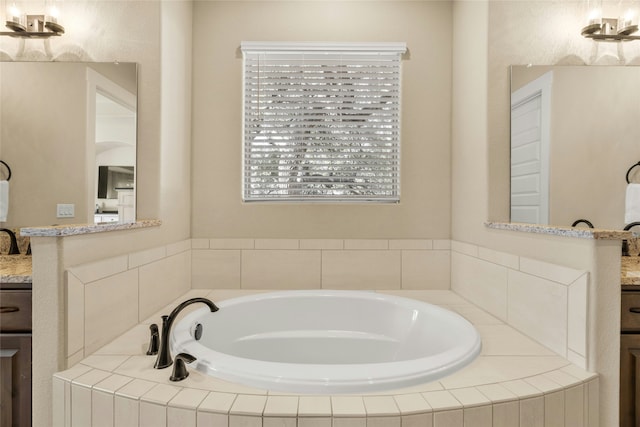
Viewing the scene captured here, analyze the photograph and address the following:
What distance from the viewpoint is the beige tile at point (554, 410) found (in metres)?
0.97

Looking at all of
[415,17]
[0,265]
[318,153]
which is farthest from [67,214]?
[415,17]

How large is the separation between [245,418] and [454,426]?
0.57 meters

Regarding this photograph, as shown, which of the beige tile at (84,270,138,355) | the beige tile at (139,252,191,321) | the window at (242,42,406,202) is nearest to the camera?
the beige tile at (84,270,138,355)

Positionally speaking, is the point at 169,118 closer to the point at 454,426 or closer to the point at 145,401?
the point at 145,401

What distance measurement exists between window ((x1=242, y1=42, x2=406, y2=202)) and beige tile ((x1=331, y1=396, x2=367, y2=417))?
137 cm

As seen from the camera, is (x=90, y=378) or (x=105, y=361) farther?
(x=105, y=361)

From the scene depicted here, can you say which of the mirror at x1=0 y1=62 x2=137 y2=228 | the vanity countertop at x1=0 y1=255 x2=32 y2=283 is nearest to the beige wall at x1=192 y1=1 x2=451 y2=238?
the mirror at x1=0 y1=62 x2=137 y2=228

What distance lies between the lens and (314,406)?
2.98 feet

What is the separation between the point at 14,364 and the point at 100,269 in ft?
1.29

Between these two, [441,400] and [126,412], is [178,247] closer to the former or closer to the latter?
[126,412]

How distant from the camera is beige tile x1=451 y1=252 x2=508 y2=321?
1.62 meters

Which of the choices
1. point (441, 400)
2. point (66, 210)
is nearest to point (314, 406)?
point (441, 400)

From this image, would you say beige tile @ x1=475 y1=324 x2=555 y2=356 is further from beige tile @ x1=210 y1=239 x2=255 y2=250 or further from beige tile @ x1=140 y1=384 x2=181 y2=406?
beige tile @ x1=210 y1=239 x2=255 y2=250

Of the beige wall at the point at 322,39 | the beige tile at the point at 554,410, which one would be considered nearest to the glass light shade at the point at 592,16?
the beige wall at the point at 322,39
